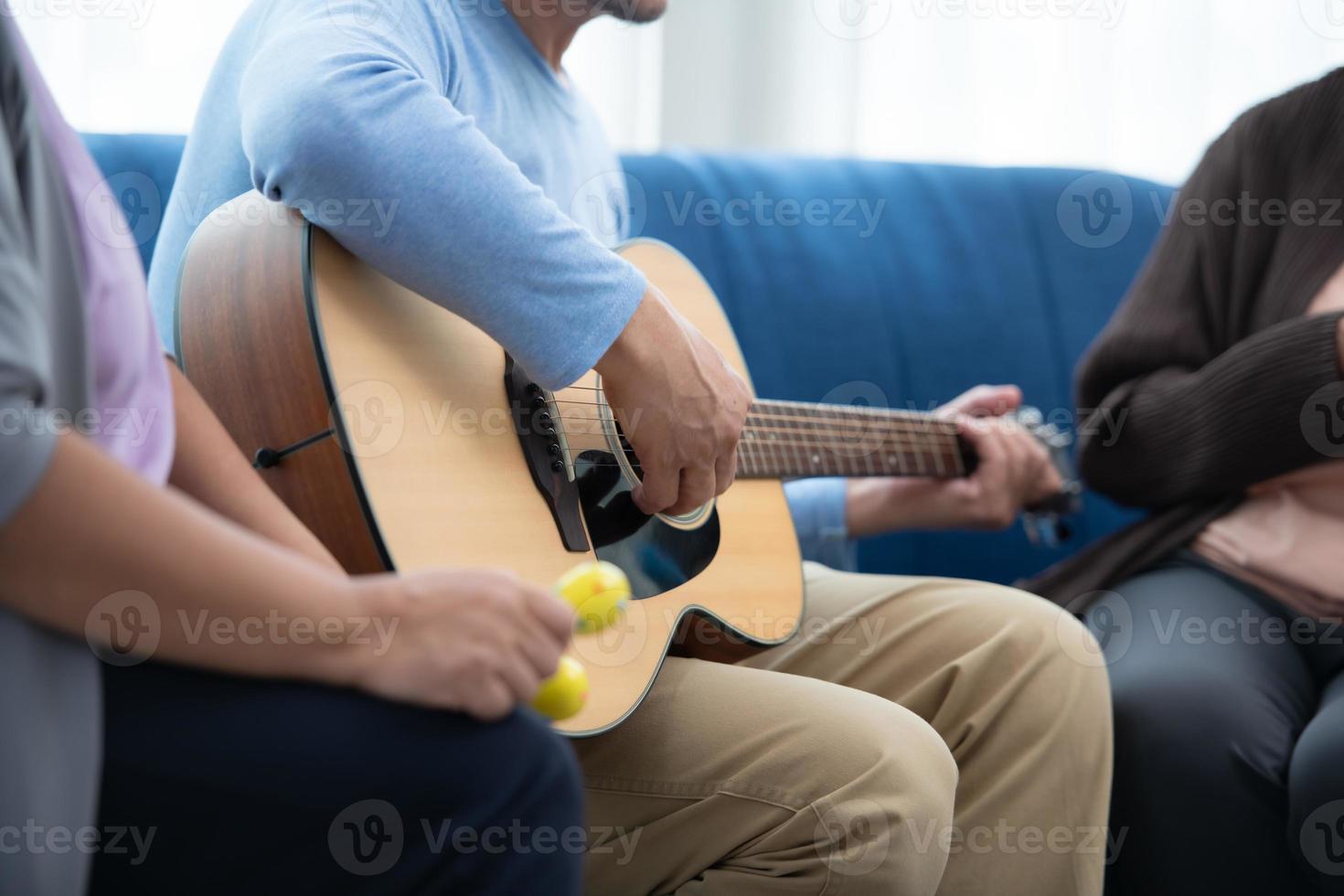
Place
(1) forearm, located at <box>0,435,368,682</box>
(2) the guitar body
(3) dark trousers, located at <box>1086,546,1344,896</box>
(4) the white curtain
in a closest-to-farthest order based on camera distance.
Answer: (1) forearm, located at <box>0,435,368,682</box> → (2) the guitar body → (3) dark trousers, located at <box>1086,546,1344,896</box> → (4) the white curtain

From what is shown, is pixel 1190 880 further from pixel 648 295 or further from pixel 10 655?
pixel 10 655

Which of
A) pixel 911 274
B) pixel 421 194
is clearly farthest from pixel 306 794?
pixel 911 274

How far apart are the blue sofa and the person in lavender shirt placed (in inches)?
41.3

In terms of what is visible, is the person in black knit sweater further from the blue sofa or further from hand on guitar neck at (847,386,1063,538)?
the blue sofa

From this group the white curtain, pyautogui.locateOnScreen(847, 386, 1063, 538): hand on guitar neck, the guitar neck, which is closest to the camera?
the guitar neck

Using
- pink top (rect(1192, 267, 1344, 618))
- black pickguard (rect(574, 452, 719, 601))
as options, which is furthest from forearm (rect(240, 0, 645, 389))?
pink top (rect(1192, 267, 1344, 618))

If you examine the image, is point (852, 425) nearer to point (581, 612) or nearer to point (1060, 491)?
point (1060, 491)

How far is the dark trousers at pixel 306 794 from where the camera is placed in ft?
1.63

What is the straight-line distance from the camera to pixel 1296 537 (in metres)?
1.22

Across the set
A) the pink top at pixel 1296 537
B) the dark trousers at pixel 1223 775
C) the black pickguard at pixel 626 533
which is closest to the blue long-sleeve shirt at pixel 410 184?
the black pickguard at pixel 626 533

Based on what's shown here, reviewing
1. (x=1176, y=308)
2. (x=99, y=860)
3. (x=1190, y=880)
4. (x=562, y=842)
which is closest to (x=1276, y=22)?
(x=1176, y=308)

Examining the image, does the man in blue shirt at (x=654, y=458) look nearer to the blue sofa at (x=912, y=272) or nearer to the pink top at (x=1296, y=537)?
the pink top at (x=1296, y=537)

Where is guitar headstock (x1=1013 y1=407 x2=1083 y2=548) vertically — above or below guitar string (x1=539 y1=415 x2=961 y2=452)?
below

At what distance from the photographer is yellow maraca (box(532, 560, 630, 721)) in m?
0.54
